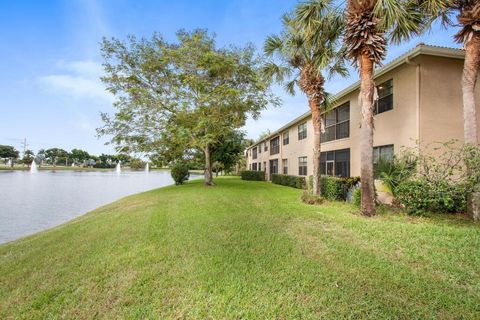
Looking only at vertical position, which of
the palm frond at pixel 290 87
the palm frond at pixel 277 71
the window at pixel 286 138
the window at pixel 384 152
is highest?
the palm frond at pixel 277 71

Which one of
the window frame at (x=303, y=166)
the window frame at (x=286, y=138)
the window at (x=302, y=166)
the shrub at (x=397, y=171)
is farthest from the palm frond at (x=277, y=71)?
the window frame at (x=286, y=138)

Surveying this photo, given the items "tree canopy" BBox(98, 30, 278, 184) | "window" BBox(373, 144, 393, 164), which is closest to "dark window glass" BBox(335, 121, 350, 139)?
"window" BBox(373, 144, 393, 164)

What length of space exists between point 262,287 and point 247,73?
16949 mm

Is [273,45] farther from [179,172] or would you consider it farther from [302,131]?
[179,172]

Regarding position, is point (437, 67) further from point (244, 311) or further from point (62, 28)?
point (62, 28)

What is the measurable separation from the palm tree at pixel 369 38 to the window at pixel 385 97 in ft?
9.60

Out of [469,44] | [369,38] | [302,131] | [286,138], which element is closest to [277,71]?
[369,38]

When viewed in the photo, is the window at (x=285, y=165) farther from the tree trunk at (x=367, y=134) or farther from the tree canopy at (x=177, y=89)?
the tree trunk at (x=367, y=134)

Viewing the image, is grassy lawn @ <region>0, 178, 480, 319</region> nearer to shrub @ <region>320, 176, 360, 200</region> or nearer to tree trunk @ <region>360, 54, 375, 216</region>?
tree trunk @ <region>360, 54, 375, 216</region>

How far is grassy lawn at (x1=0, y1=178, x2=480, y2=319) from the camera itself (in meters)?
3.28

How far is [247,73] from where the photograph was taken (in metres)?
18.5

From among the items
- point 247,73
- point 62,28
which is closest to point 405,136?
point 247,73

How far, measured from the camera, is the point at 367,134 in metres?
8.39

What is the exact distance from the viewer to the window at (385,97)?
1121 cm
